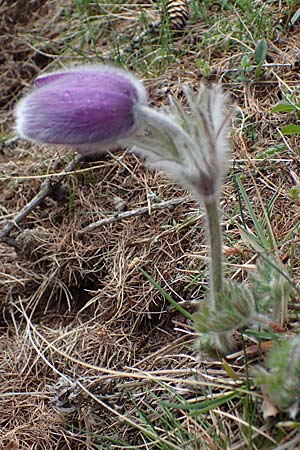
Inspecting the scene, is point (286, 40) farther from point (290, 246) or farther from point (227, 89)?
point (290, 246)

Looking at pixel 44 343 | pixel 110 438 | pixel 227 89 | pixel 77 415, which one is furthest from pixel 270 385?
pixel 227 89

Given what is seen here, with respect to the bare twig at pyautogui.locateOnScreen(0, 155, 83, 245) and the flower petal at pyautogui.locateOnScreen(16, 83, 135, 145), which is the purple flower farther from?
the bare twig at pyautogui.locateOnScreen(0, 155, 83, 245)

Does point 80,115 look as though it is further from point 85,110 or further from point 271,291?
→ point 271,291

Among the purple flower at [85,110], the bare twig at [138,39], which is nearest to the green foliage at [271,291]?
the purple flower at [85,110]

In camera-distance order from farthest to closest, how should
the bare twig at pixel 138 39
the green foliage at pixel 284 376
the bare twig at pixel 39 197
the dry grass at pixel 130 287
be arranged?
the bare twig at pixel 138 39 < the bare twig at pixel 39 197 < the dry grass at pixel 130 287 < the green foliage at pixel 284 376

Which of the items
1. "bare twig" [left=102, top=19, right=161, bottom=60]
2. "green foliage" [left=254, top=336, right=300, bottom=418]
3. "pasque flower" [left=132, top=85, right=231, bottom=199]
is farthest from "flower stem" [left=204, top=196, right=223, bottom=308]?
"bare twig" [left=102, top=19, right=161, bottom=60]

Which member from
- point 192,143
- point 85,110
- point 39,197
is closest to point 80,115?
point 85,110

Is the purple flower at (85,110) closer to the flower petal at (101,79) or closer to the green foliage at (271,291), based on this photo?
the flower petal at (101,79)
